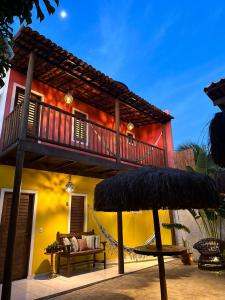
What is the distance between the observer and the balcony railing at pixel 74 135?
5367 millimetres

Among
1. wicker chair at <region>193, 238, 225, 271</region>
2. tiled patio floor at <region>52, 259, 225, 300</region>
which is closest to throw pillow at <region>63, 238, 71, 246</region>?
tiled patio floor at <region>52, 259, 225, 300</region>

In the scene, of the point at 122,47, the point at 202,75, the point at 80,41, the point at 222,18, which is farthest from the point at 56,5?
the point at 202,75

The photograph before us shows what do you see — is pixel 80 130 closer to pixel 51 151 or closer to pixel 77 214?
pixel 51 151

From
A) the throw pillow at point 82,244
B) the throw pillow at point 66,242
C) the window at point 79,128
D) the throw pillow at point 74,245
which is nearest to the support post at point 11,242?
the window at point 79,128

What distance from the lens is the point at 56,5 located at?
74.1 inches

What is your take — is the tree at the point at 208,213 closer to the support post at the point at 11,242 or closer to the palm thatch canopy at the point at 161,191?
the palm thatch canopy at the point at 161,191

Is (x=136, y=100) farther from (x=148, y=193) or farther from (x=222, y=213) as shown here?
(x=148, y=193)

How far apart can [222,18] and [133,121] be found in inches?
2149

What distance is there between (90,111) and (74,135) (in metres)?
2.88

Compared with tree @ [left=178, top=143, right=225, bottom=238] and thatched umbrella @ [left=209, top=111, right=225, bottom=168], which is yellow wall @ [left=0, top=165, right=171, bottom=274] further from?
thatched umbrella @ [left=209, top=111, right=225, bottom=168]

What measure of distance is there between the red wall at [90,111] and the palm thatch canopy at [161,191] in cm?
498

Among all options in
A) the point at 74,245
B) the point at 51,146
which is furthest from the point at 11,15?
the point at 74,245

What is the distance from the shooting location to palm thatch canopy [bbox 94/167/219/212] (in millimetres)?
2359

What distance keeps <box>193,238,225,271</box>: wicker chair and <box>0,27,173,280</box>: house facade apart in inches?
110
